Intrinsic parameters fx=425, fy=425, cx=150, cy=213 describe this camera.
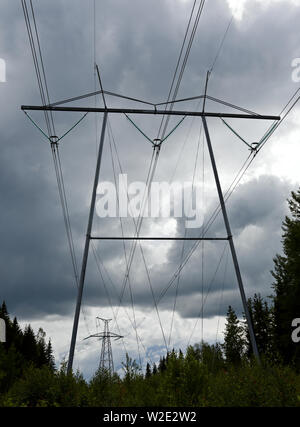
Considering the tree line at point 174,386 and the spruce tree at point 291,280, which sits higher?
the spruce tree at point 291,280

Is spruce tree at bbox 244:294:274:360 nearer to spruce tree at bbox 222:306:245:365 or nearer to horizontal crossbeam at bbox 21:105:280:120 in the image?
spruce tree at bbox 222:306:245:365

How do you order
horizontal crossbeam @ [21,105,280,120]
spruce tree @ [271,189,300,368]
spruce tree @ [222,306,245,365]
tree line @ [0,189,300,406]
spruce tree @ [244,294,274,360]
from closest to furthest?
tree line @ [0,189,300,406]
horizontal crossbeam @ [21,105,280,120]
spruce tree @ [271,189,300,368]
spruce tree @ [244,294,274,360]
spruce tree @ [222,306,245,365]

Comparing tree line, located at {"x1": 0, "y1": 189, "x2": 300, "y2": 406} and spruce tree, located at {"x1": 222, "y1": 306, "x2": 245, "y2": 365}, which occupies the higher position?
spruce tree, located at {"x1": 222, "y1": 306, "x2": 245, "y2": 365}

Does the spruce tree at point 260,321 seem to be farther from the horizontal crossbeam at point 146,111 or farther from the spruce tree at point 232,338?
the horizontal crossbeam at point 146,111

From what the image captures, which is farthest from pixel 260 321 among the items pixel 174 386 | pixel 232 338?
pixel 174 386

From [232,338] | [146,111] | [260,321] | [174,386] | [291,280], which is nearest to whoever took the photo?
[174,386]

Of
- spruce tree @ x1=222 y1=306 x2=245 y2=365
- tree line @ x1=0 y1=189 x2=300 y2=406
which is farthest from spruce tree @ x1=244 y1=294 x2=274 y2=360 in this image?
tree line @ x1=0 y1=189 x2=300 y2=406

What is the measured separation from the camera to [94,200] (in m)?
18.1

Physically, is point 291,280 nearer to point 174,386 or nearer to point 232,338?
point 174,386

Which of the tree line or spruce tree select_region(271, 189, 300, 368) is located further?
→ spruce tree select_region(271, 189, 300, 368)

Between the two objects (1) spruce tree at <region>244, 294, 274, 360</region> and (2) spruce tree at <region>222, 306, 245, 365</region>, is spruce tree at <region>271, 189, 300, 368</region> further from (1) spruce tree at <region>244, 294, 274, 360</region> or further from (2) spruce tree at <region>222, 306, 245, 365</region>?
(2) spruce tree at <region>222, 306, 245, 365</region>

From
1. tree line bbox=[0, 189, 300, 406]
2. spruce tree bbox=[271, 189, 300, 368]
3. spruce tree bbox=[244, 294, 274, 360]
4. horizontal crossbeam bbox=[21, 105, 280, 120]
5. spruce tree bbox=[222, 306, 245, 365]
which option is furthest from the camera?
spruce tree bbox=[222, 306, 245, 365]

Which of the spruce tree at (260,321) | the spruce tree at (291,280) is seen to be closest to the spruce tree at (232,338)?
the spruce tree at (260,321)
